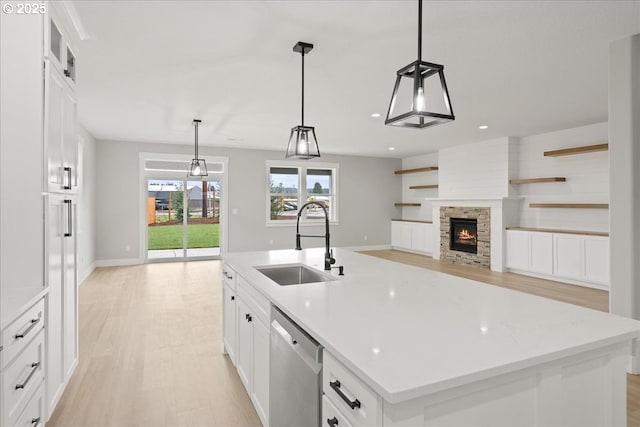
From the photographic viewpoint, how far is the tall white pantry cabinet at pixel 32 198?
174 centimetres

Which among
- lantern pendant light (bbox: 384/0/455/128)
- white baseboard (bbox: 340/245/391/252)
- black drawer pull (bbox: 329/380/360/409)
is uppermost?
lantern pendant light (bbox: 384/0/455/128)

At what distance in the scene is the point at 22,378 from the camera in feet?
5.37

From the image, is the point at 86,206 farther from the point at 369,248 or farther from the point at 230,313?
the point at 369,248

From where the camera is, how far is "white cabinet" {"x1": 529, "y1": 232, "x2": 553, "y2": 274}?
6.29m

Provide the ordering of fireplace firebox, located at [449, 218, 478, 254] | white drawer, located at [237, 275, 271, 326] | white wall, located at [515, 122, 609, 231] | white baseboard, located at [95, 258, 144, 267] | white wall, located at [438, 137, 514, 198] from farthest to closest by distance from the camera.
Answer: fireplace firebox, located at [449, 218, 478, 254], white baseboard, located at [95, 258, 144, 267], white wall, located at [438, 137, 514, 198], white wall, located at [515, 122, 609, 231], white drawer, located at [237, 275, 271, 326]

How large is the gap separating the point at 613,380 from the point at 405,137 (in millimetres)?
6443

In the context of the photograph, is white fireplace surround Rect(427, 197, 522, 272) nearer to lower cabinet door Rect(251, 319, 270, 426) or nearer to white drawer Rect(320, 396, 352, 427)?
lower cabinet door Rect(251, 319, 270, 426)

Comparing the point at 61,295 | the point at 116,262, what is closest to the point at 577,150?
the point at 61,295

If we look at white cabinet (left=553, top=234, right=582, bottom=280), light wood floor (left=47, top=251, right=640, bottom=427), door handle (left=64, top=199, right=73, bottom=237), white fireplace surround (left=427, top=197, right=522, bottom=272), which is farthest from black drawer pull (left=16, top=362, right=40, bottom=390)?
white fireplace surround (left=427, top=197, right=522, bottom=272)

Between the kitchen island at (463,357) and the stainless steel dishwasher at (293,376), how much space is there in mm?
61

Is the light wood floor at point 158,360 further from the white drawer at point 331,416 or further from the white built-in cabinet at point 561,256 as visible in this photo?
the white drawer at point 331,416

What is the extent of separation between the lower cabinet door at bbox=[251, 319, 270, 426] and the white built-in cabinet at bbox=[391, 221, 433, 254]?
24.7 feet

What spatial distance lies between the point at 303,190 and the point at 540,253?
18.2 feet

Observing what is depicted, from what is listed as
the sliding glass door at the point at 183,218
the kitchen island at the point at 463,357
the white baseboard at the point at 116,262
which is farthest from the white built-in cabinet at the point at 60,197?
the sliding glass door at the point at 183,218
